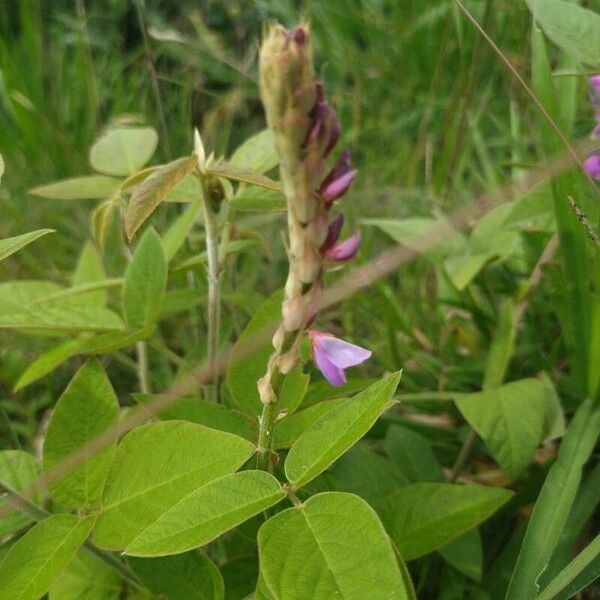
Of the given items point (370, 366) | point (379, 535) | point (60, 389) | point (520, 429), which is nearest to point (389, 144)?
point (370, 366)

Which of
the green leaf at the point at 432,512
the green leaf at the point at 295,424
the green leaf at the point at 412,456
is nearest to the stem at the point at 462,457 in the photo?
the green leaf at the point at 412,456

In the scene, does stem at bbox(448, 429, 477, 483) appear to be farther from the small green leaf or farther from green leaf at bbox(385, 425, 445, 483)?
the small green leaf

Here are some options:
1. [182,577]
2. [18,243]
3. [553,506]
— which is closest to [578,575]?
[553,506]

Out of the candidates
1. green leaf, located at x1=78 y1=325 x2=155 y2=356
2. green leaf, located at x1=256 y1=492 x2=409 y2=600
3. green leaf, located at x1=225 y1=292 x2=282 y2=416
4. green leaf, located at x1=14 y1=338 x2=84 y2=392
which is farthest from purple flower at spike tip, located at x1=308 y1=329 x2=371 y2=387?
green leaf, located at x1=14 y1=338 x2=84 y2=392

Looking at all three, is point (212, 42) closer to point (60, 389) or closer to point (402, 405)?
point (60, 389)

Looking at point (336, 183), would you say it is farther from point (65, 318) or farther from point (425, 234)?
point (425, 234)

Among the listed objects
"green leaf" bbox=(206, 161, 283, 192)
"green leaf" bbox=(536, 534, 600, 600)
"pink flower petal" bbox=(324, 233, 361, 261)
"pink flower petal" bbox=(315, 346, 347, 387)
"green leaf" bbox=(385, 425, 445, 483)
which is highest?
"pink flower petal" bbox=(324, 233, 361, 261)

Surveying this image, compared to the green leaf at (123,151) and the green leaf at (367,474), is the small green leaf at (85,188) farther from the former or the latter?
the green leaf at (367,474)
